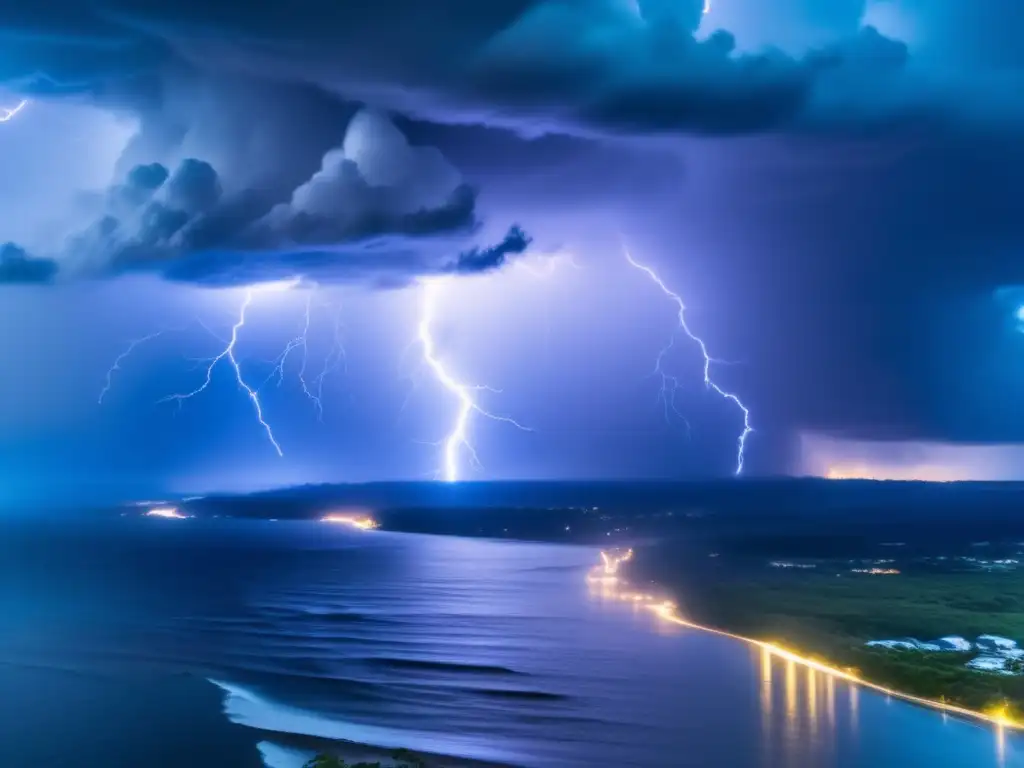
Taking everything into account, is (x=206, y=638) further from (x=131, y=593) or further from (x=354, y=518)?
(x=354, y=518)

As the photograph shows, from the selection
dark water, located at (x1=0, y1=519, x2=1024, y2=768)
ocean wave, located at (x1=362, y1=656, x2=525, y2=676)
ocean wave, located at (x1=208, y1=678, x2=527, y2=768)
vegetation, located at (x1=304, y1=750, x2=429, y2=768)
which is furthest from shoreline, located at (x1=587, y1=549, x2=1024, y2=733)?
vegetation, located at (x1=304, y1=750, x2=429, y2=768)

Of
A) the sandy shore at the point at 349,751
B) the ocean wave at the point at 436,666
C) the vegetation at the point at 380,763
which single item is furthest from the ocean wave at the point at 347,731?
the ocean wave at the point at 436,666

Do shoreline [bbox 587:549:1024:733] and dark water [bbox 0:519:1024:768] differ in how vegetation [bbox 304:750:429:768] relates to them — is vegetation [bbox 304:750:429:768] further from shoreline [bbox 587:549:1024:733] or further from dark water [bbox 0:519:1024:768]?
shoreline [bbox 587:549:1024:733]

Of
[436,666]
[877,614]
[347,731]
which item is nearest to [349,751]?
[347,731]

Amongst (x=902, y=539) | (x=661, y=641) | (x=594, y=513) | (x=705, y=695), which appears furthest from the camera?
(x=594, y=513)

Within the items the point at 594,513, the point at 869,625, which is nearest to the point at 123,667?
the point at 869,625

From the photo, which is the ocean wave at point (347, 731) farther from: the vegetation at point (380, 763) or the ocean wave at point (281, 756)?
the vegetation at point (380, 763)

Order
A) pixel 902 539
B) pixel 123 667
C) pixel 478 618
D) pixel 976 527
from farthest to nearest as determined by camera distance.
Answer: pixel 976 527 < pixel 902 539 < pixel 478 618 < pixel 123 667

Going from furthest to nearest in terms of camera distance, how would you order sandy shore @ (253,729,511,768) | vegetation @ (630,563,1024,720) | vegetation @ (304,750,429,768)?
vegetation @ (630,563,1024,720)
sandy shore @ (253,729,511,768)
vegetation @ (304,750,429,768)
